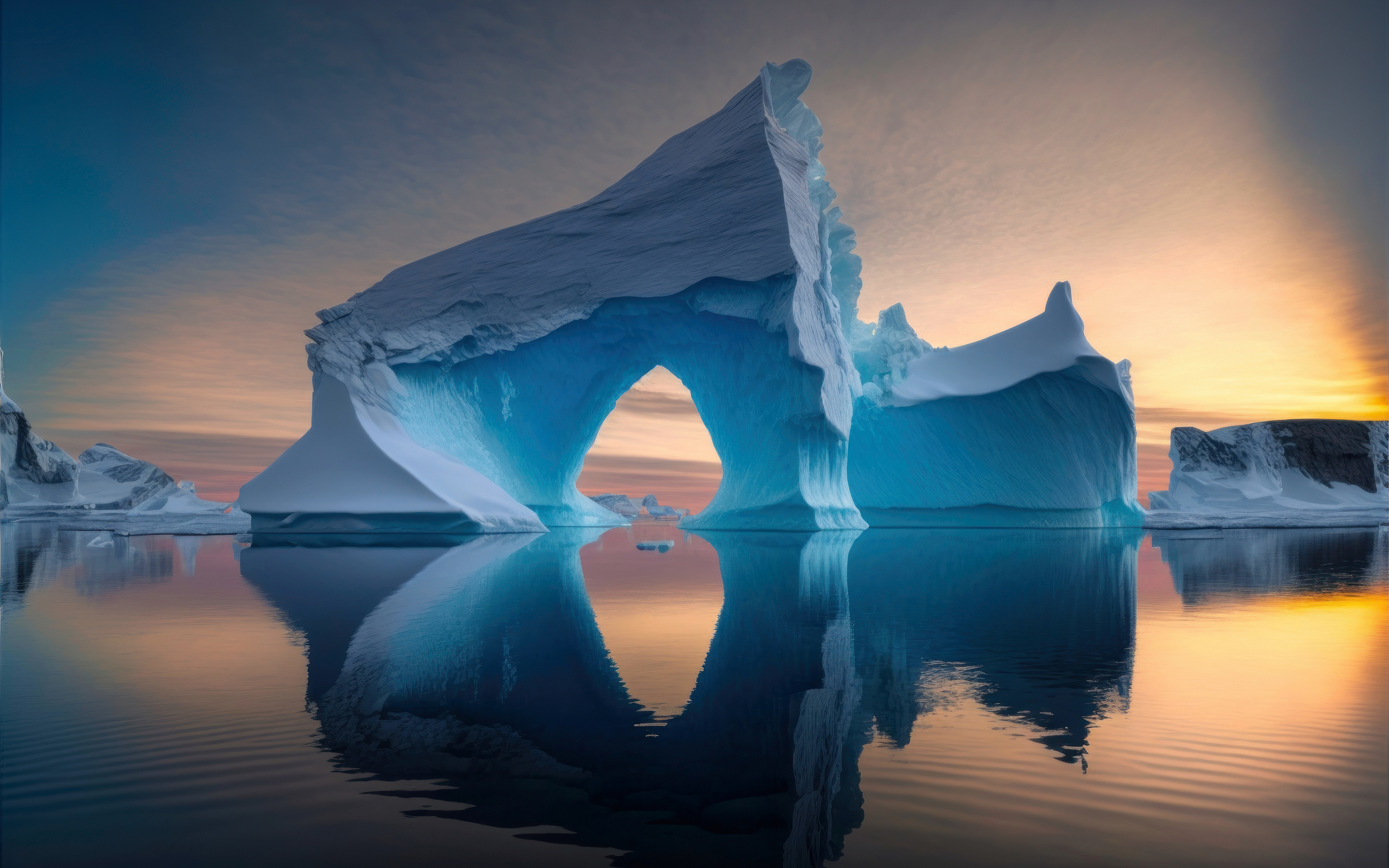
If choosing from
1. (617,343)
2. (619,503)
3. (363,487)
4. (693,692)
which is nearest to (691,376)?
(617,343)

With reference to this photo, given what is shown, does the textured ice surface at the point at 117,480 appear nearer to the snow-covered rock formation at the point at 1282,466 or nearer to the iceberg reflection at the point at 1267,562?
the iceberg reflection at the point at 1267,562

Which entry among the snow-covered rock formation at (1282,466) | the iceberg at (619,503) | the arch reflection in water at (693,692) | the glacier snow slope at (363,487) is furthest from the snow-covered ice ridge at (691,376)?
the iceberg at (619,503)

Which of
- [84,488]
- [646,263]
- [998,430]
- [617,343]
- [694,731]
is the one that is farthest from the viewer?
[84,488]

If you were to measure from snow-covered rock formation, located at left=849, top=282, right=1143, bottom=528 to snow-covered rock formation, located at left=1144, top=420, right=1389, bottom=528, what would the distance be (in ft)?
49.4

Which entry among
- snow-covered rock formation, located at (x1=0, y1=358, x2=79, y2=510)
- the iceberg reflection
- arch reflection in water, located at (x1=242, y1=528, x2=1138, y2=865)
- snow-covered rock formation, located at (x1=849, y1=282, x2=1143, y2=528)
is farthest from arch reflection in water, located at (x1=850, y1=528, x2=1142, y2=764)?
snow-covered rock formation, located at (x1=0, y1=358, x2=79, y2=510)

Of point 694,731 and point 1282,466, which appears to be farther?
point 1282,466

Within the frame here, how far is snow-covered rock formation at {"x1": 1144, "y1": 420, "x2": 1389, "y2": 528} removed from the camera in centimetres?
3250

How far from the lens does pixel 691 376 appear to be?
17.9 meters

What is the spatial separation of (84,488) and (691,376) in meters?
45.9

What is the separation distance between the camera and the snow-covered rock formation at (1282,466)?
107 ft

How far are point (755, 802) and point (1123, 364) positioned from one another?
24.5 meters

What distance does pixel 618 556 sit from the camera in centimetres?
1012

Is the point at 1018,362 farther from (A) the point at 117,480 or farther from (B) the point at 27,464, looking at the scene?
(A) the point at 117,480

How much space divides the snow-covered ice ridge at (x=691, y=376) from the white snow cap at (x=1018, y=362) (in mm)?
58
